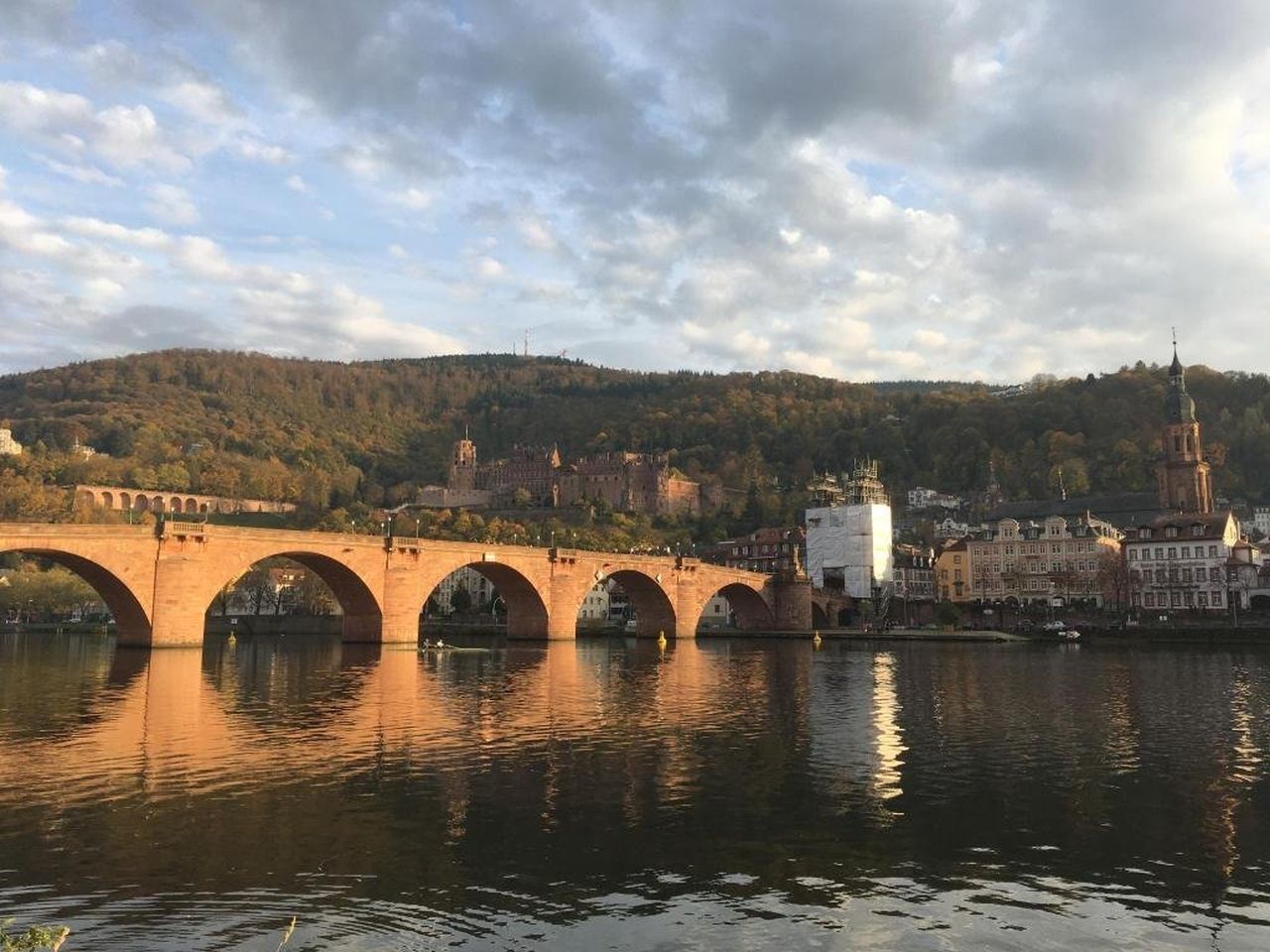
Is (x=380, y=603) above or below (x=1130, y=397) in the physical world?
below

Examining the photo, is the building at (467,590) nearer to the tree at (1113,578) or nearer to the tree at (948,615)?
the tree at (948,615)

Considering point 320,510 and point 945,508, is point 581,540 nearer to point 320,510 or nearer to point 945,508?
point 320,510

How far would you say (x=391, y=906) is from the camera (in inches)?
430

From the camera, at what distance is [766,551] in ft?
415

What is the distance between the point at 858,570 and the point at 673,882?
102m

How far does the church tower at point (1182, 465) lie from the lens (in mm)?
120125

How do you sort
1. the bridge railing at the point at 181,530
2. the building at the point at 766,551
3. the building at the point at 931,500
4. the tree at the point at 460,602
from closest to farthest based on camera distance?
the bridge railing at the point at 181,530
the tree at the point at 460,602
the building at the point at 766,551
the building at the point at 931,500

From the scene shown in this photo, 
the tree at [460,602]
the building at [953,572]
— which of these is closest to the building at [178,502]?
the tree at [460,602]

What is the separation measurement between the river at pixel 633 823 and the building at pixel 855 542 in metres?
79.5

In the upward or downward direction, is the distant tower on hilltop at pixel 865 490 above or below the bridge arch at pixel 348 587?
above

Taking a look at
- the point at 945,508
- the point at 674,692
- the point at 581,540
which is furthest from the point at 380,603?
the point at 945,508

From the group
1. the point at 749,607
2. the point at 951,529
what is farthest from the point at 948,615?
the point at 951,529

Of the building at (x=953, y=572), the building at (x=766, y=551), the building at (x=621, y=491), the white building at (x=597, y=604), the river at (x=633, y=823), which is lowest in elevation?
the river at (x=633, y=823)

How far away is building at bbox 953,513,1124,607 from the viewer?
98688 millimetres
